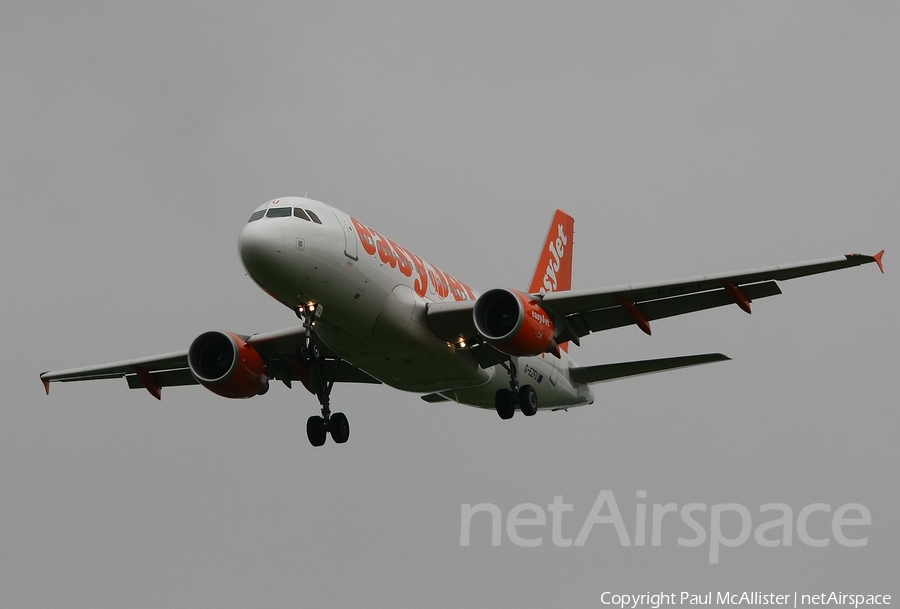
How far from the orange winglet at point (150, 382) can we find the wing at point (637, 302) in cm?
1074

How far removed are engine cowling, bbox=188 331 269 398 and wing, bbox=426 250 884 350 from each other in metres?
5.88

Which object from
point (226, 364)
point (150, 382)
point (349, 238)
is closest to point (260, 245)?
point (349, 238)

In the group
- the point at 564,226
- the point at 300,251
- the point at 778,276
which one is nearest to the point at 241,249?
the point at 300,251

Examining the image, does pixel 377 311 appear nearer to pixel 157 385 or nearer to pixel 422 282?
pixel 422 282

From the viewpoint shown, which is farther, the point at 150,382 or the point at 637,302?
the point at 150,382

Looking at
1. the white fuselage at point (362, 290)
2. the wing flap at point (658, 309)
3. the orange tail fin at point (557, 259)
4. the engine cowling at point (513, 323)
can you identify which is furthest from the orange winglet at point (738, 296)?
the orange tail fin at point (557, 259)

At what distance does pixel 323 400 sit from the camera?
37.4m

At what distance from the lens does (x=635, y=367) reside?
127 feet

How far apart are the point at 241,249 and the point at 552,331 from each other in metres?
Answer: 8.59

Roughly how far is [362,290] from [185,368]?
10127 millimetres

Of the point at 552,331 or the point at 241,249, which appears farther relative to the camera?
the point at 552,331

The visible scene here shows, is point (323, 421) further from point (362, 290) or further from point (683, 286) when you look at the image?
point (683, 286)

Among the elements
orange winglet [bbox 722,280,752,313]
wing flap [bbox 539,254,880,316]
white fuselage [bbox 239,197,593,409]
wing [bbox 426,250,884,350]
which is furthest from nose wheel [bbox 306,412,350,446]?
orange winglet [bbox 722,280,752,313]

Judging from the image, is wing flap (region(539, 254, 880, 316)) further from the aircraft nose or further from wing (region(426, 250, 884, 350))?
the aircraft nose
